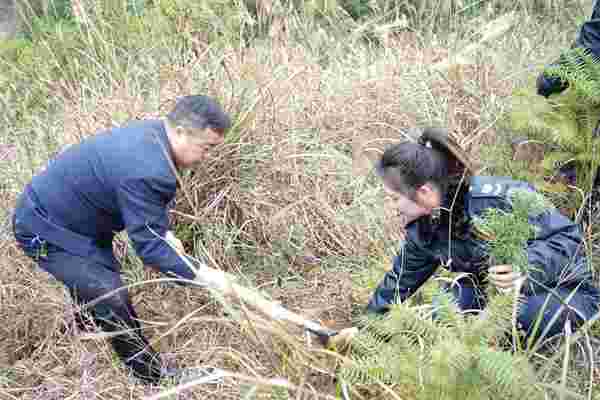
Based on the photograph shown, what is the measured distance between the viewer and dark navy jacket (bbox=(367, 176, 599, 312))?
205 centimetres

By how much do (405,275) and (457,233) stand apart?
29 centimetres

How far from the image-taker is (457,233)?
222 cm

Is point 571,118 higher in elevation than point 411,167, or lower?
lower

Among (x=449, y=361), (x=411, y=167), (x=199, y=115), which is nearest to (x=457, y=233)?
(x=411, y=167)

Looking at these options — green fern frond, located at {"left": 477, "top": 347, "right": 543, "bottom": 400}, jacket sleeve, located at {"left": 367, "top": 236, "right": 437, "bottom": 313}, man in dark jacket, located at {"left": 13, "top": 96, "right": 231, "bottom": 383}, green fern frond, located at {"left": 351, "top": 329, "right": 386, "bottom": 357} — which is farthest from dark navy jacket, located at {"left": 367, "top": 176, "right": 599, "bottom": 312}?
man in dark jacket, located at {"left": 13, "top": 96, "right": 231, "bottom": 383}

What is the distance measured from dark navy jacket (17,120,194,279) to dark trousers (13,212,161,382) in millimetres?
53

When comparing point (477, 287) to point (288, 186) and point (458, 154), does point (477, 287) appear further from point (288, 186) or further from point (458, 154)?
point (288, 186)

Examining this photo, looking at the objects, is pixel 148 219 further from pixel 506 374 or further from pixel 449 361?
pixel 506 374

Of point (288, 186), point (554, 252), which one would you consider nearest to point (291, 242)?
point (288, 186)

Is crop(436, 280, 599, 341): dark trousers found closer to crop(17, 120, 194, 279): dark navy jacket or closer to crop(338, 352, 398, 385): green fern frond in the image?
crop(338, 352, 398, 385): green fern frond

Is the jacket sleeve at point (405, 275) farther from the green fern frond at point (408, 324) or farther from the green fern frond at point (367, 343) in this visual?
the green fern frond at point (408, 324)

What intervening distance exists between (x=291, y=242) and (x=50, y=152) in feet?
5.47

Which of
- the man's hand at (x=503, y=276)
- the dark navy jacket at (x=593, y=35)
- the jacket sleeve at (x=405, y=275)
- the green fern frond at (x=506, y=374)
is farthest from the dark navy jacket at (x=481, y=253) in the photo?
the dark navy jacket at (x=593, y=35)

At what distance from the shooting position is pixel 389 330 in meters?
1.56
